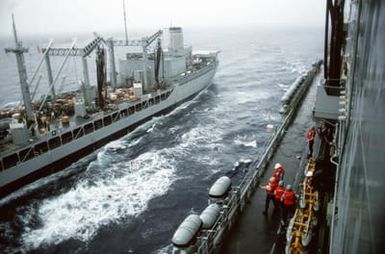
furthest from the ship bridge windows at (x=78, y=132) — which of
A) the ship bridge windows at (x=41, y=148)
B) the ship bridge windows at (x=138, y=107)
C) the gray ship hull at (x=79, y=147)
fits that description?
the ship bridge windows at (x=138, y=107)

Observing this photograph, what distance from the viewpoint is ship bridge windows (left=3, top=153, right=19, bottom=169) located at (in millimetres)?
24522

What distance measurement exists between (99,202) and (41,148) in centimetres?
839

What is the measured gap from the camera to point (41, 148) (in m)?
26.8

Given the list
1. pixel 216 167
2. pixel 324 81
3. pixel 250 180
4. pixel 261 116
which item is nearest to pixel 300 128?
pixel 216 167

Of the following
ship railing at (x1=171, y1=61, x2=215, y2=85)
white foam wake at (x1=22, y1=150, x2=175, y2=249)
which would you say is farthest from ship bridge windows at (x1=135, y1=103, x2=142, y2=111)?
white foam wake at (x1=22, y1=150, x2=175, y2=249)

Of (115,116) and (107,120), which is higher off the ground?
(115,116)

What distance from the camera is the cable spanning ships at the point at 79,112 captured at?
25344 millimetres

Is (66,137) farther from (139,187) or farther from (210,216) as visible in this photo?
(210,216)

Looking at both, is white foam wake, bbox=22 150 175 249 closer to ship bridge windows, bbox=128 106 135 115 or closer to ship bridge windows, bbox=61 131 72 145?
ship bridge windows, bbox=61 131 72 145

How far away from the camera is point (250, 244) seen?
11664mm

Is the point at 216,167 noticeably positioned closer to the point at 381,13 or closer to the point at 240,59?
the point at 381,13

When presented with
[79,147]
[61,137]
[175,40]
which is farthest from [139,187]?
[175,40]

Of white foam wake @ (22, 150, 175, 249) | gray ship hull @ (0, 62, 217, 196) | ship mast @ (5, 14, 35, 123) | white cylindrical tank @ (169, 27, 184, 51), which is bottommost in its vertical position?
white foam wake @ (22, 150, 175, 249)

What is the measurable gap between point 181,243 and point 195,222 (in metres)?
0.88
